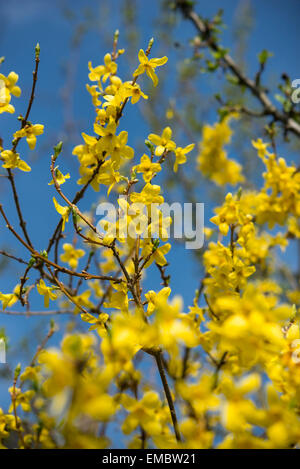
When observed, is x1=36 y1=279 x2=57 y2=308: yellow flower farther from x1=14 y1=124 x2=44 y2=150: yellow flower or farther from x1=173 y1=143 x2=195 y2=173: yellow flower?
x1=173 y1=143 x2=195 y2=173: yellow flower

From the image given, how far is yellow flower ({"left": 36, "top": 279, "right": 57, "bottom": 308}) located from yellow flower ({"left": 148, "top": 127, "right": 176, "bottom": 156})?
88 cm

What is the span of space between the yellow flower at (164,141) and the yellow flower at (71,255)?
3.38ft

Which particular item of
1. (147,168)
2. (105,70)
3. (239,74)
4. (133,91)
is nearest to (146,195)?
(147,168)

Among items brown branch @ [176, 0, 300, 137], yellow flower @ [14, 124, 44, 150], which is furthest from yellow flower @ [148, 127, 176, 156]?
brown branch @ [176, 0, 300, 137]

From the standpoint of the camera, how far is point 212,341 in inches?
66.2

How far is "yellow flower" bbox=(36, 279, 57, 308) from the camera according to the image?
5.03 ft

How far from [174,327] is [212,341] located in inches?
36.1

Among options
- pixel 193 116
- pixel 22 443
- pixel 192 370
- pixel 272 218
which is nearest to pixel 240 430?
pixel 22 443

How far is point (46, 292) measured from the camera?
158 centimetres

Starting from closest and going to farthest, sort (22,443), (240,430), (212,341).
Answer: (240,430) < (212,341) < (22,443)

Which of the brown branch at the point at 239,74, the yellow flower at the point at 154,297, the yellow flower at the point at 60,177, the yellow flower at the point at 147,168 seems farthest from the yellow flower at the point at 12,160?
the brown branch at the point at 239,74
